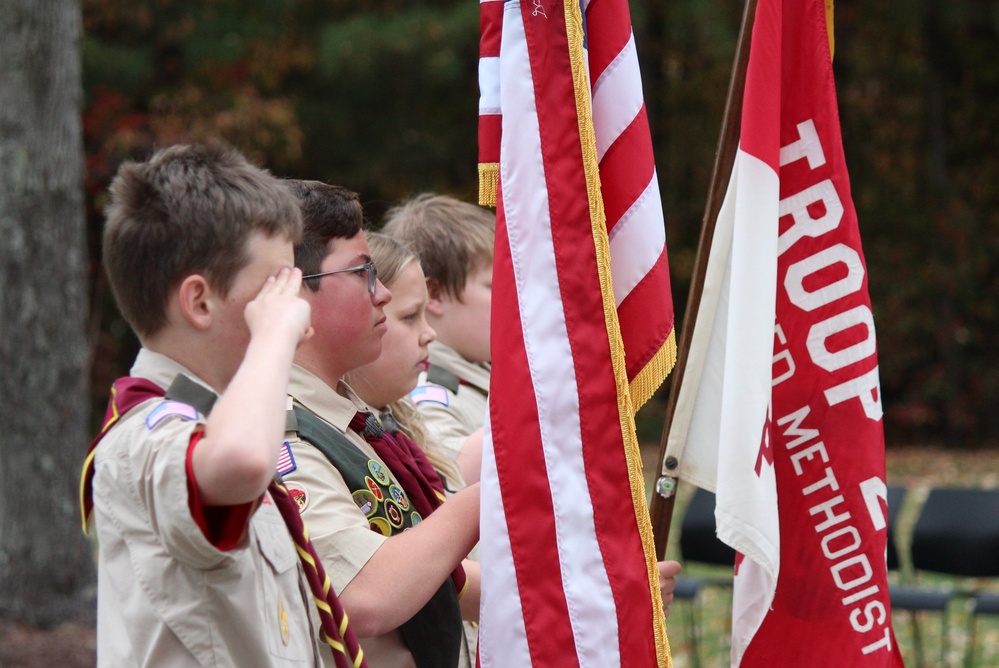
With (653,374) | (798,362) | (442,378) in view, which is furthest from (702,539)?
(653,374)

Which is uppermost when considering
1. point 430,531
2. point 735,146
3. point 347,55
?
point 347,55

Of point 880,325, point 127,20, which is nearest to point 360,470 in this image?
point 127,20

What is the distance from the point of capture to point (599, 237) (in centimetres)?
225

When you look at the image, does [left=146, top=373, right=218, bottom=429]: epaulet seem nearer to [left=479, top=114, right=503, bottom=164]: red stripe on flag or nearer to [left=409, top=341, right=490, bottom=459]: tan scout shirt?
[left=479, top=114, right=503, bottom=164]: red stripe on flag

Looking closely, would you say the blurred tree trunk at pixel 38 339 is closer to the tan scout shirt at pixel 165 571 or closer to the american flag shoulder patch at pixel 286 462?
the american flag shoulder patch at pixel 286 462

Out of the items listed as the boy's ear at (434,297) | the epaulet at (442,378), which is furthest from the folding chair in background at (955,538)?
the boy's ear at (434,297)

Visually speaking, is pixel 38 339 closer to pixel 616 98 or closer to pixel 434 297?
pixel 434 297

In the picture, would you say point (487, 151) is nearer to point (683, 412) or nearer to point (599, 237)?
point (599, 237)

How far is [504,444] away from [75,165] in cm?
427

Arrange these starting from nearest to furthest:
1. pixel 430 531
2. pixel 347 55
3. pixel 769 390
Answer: pixel 430 531, pixel 769 390, pixel 347 55

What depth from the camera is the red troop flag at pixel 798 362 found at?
101 inches

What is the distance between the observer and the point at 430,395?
10.5ft

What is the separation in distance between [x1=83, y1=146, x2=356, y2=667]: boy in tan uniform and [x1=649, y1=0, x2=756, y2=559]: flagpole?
0.95 metres

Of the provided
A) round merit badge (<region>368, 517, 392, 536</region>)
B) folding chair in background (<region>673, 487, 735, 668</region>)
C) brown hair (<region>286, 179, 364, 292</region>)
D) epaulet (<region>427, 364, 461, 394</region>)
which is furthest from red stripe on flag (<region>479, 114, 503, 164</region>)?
folding chair in background (<region>673, 487, 735, 668</region>)
